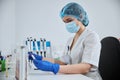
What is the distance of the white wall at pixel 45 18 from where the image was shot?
309cm

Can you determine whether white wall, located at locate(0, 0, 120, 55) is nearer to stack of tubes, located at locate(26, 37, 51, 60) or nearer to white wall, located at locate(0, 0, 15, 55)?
white wall, located at locate(0, 0, 15, 55)

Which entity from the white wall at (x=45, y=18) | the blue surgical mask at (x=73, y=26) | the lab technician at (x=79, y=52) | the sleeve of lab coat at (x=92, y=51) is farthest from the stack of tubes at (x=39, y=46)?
the sleeve of lab coat at (x=92, y=51)

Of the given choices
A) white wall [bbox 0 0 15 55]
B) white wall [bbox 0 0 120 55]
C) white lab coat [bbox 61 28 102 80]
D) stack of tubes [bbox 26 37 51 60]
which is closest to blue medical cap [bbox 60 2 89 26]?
white lab coat [bbox 61 28 102 80]

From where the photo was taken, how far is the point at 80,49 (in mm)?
1722

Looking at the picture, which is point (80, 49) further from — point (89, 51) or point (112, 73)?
point (112, 73)

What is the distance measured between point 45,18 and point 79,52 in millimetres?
1576

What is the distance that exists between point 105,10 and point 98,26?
0.93 feet

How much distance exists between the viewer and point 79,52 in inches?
67.7

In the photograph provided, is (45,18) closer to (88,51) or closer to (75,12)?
(75,12)

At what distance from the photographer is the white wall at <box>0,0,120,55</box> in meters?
3.09

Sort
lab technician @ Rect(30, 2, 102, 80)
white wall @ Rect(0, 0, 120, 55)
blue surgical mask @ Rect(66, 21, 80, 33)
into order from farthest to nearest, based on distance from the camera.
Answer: white wall @ Rect(0, 0, 120, 55) → blue surgical mask @ Rect(66, 21, 80, 33) → lab technician @ Rect(30, 2, 102, 80)

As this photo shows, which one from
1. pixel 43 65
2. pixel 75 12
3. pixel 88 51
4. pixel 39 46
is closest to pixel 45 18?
pixel 39 46

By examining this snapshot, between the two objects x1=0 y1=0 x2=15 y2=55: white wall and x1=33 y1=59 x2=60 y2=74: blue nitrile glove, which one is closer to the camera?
x1=33 y1=59 x2=60 y2=74: blue nitrile glove

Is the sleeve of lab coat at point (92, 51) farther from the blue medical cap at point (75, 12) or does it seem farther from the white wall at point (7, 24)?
the white wall at point (7, 24)
